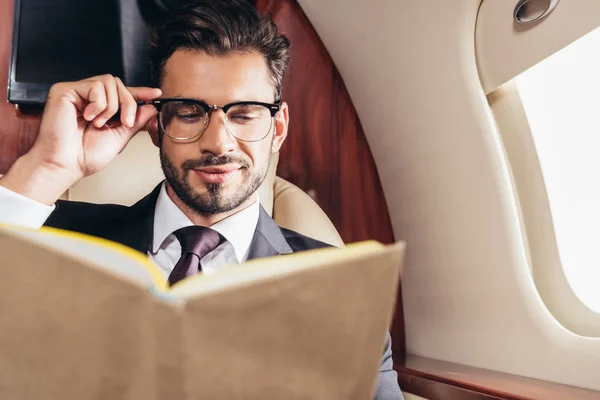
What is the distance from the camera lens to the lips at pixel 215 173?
1254 millimetres

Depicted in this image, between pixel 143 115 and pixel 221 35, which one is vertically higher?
pixel 221 35

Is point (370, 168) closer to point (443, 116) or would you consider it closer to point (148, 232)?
point (443, 116)

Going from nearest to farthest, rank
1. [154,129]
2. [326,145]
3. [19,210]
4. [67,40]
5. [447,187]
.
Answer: [19,210] → [154,129] → [447,187] → [67,40] → [326,145]

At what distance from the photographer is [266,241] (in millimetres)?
1303

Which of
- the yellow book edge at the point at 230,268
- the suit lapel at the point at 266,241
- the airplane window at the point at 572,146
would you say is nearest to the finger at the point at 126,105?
the suit lapel at the point at 266,241

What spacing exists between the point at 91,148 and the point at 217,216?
1.20 feet

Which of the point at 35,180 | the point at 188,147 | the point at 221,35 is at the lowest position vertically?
the point at 35,180

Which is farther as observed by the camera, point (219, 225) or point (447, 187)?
point (447, 187)

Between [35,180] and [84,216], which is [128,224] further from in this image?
[35,180]

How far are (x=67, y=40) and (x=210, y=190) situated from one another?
3.03ft

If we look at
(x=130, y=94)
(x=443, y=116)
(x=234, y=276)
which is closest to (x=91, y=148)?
(x=130, y=94)

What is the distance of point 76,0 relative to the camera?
1730 mm

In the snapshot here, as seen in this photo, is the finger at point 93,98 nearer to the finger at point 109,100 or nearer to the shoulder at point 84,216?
the finger at point 109,100

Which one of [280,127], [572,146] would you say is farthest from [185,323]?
[572,146]
